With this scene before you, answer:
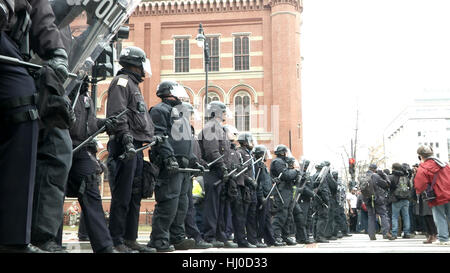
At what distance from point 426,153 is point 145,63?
6.74m

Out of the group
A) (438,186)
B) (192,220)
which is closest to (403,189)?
(438,186)

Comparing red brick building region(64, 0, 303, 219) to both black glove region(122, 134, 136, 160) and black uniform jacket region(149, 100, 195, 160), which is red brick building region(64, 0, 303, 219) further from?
black glove region(122, 134, 136, 160)

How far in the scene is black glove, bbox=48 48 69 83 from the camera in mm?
3590

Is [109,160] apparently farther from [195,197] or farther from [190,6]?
[190,6]

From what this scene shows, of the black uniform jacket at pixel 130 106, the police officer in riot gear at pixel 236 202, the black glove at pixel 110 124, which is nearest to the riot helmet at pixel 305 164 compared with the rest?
the police officer in riot gear at pixel 236 202

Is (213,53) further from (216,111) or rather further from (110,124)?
(110,124)

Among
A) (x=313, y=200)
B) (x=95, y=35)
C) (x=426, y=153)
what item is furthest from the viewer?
(x=313, y=200)

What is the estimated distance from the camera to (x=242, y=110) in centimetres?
3506

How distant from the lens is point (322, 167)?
14.4 m

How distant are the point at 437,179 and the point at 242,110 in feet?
81.7

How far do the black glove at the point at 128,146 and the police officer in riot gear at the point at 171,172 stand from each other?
114 centimetres

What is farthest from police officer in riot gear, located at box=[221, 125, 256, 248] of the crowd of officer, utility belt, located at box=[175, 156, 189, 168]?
utility belt, located at box=[175, 156, 189, 168]
